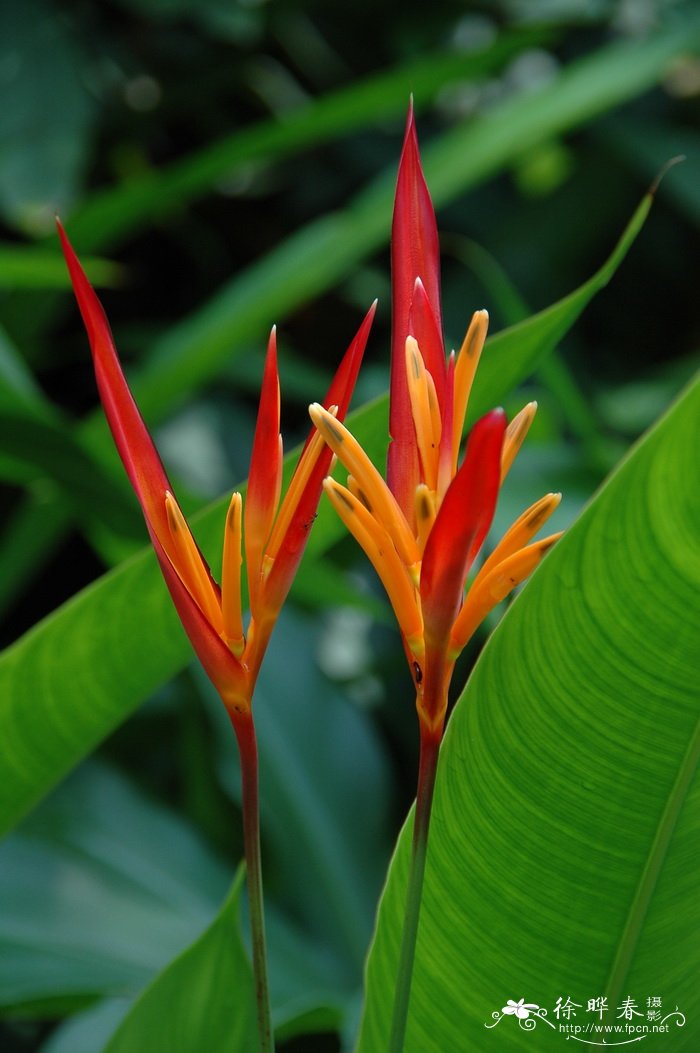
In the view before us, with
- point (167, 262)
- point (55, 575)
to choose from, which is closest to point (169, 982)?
point (55, 575)

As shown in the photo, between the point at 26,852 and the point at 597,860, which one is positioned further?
the point at 26,852

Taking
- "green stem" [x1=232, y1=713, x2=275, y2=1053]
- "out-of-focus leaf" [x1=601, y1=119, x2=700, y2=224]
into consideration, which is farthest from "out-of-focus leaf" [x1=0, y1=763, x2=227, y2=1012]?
"out-of-focus leaf" [x1=601, y1=119, x2=700, y2=224]

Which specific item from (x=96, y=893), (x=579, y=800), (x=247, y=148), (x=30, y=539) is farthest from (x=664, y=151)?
(x=579, y=800)

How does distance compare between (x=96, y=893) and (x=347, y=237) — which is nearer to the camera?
(x=96, y=893)

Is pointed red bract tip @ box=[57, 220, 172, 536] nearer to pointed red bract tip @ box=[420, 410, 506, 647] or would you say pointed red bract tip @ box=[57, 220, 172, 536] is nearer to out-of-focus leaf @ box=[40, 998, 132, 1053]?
pointed red bract tip @ box=[420, 410, 506, 647]

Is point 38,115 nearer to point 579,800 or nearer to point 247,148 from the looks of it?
point 247,148

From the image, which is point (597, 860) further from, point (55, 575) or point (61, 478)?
point (55, 575)
